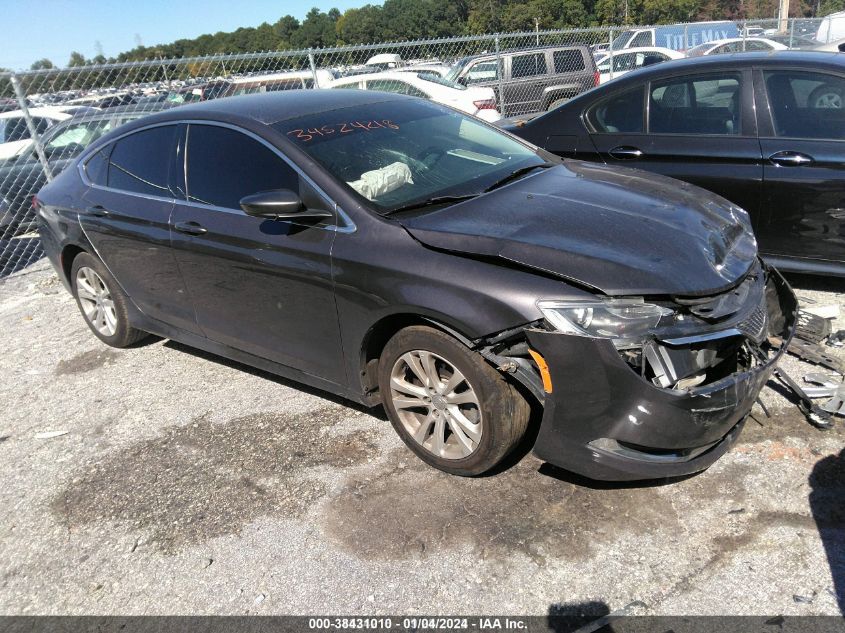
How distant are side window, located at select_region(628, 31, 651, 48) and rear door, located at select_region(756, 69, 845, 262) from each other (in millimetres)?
16512

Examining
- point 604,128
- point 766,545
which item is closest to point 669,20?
point 604,128

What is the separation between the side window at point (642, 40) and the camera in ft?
65.9

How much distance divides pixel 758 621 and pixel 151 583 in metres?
2.38

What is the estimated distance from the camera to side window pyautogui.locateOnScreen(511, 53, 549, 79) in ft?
47.1

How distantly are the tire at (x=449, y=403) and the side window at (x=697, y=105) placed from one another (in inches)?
122

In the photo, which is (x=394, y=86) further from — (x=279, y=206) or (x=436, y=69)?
(x=279, y=206)

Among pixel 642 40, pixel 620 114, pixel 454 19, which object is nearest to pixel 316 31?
pixel 454 19

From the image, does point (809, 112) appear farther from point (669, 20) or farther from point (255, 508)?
point (669, 20)

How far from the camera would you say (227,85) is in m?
15.6

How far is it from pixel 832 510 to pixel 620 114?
3.50 meters

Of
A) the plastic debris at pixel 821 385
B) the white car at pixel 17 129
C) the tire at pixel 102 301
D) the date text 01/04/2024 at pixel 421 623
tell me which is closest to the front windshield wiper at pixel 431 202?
the date text 01/04/2024 at pixel 421 623

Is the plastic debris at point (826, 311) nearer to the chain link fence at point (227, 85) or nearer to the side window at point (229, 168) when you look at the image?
the side window at point (229, 168)

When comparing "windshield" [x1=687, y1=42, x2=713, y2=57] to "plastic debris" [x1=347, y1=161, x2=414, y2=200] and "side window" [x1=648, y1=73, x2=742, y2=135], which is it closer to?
"side window" [x1=648, y1=73, x2=742, y2=135]

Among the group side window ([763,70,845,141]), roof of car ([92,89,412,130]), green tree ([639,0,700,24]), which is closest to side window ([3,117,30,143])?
roof of car ([92,89,412,130])
